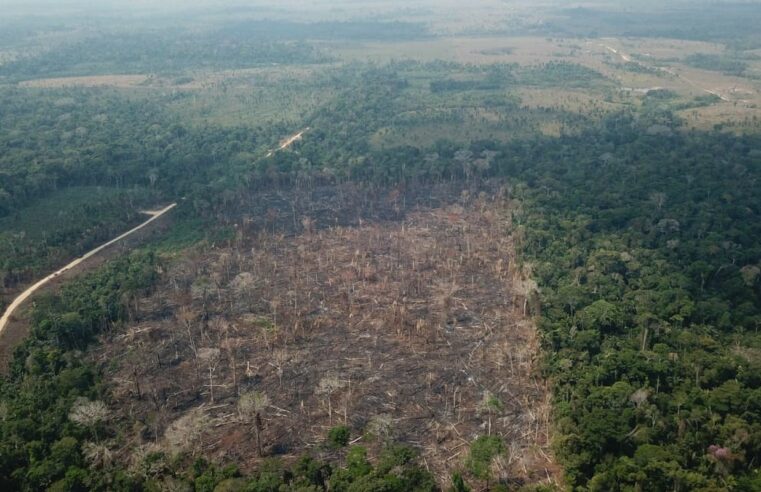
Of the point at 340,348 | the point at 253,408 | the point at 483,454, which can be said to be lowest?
the point at 253,408

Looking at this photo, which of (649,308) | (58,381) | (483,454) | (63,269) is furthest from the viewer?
(63,269)

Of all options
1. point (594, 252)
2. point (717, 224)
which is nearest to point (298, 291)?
point (594, 252)

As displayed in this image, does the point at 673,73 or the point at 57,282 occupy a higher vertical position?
the point at 673,73

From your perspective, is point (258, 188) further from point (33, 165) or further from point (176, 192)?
point (33, 165)

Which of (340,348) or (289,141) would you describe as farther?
(289,141)

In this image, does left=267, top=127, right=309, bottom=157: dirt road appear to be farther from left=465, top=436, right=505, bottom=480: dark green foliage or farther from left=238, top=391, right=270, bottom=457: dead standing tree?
left=465, top=436, right=505, bottom=480: dark green foliage

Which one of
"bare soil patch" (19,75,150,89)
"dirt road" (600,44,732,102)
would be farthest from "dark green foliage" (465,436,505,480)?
"bare soil patch" (19,75,150,89)

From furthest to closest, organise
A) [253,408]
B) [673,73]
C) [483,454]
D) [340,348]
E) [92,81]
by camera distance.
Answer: [92,81] < [673,73] < [340,348] < [253,408] < [483,454]

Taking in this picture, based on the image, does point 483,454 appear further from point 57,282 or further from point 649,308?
point 57,282

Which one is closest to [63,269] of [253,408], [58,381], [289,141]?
[58,381]
